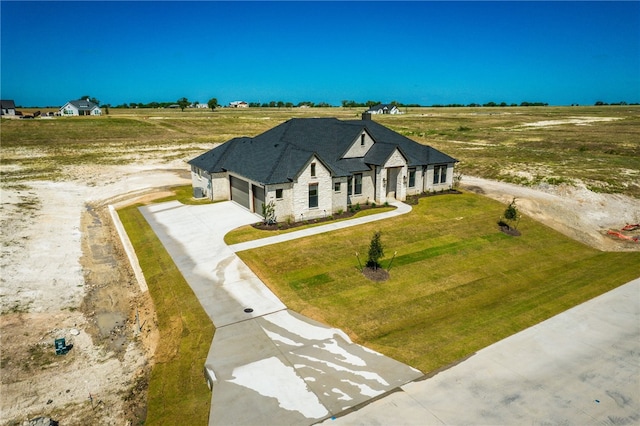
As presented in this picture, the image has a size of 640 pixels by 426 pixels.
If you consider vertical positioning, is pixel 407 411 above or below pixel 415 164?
below

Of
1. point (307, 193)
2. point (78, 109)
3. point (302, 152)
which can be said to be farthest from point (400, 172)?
point (78, 109)

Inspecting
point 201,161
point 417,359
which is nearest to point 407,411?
point 417,359

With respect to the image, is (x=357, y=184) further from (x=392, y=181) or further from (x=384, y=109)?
(x=384, y=109)

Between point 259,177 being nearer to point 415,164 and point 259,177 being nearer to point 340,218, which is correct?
point 340,218

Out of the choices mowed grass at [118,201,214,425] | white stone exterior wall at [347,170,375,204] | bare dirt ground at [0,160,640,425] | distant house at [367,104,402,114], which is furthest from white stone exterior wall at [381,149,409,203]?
distant house at [367,104,402,114]

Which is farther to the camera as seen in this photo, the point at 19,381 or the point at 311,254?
the point at 311,254

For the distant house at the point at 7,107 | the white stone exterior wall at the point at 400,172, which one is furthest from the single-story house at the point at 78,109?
the white stone exterior wall at the point at 400,172

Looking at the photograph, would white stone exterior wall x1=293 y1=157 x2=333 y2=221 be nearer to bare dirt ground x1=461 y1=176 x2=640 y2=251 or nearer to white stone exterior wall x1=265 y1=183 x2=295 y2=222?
white stone exterior wall x1=265 y1=183 x2=295 y2=222
